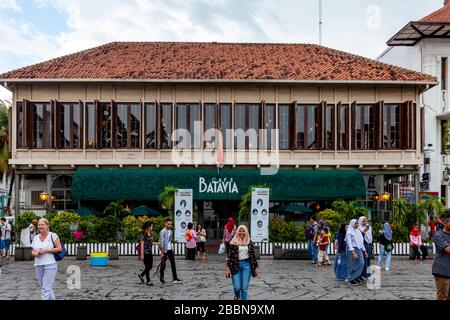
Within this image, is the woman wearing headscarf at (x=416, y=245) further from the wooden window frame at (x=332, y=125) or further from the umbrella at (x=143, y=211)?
the umbrella at (x=143, y=211)

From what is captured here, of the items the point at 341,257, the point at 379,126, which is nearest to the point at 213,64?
the point at 379,126

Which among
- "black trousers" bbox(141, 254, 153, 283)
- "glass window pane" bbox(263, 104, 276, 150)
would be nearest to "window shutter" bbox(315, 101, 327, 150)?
"glass window pane" bbox(263, 104, 276, 150)

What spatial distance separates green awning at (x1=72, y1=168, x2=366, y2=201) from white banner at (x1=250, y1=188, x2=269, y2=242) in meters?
4.09

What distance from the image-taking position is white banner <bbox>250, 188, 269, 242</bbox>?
88.3 ft

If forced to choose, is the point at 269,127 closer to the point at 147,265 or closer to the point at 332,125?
the point at 332,125

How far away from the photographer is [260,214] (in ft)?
88.5

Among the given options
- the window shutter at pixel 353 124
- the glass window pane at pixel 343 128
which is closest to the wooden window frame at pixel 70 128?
the glass window pane at pixel 343 128

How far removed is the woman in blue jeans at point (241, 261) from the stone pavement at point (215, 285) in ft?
7.77

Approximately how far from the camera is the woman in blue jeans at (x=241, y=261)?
37.2 ft

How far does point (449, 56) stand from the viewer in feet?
135

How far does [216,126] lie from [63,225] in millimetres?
9452

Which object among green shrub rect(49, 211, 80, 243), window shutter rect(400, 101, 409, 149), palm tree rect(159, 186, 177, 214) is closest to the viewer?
green shrub rect(49, 211, 80, 243)

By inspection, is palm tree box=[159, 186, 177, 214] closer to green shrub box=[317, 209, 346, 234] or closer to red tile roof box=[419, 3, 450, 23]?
green shrub box=[317, 209, 346, 234]

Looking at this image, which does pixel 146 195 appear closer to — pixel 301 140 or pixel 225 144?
pixel 225 144
